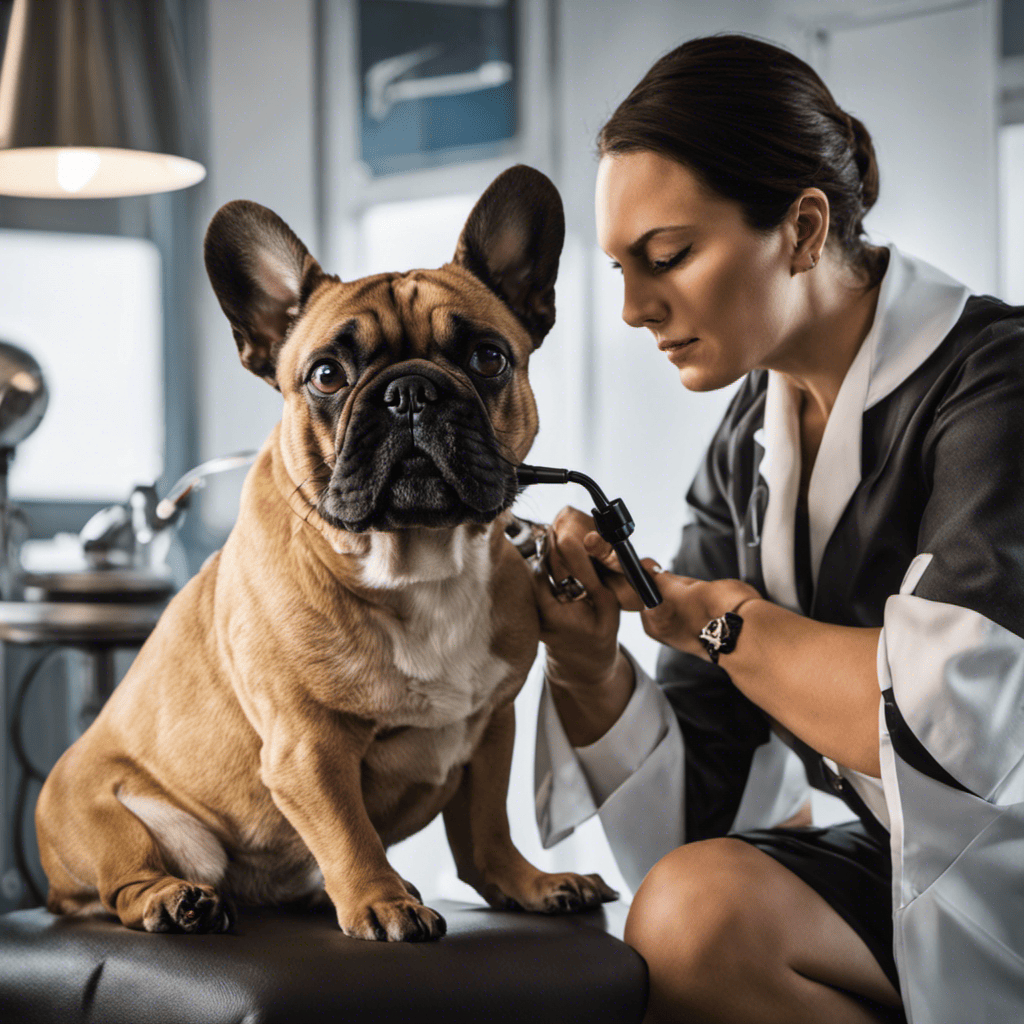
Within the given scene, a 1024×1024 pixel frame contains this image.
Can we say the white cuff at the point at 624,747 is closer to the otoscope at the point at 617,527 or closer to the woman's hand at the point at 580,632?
the woman's hand at the point at 580,632

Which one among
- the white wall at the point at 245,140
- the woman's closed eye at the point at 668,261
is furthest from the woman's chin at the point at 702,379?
the white wall at the point at 245,140

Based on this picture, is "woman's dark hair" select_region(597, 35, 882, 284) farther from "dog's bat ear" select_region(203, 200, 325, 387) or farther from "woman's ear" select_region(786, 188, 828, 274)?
"dog's bat ear" select_region(203, 200, 325, 387)

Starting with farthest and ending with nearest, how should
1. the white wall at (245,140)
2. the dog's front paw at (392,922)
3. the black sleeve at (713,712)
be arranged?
the white wall at (245,140)
the black sleeve at (713,712)
the dog's front paw at (392,922)

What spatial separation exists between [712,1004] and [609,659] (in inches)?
14.0

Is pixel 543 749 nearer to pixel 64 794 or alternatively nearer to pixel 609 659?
pixel 609 659

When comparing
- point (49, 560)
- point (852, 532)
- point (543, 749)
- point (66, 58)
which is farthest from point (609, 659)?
point (49, 560)

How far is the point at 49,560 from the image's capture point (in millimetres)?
2521

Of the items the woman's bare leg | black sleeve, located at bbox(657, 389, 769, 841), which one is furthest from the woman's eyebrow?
the woman's bare leg

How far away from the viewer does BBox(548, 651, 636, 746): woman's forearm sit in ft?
3.97

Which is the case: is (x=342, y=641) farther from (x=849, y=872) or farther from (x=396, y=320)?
(x=849, y=872)

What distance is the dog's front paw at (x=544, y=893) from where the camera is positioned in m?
1.01

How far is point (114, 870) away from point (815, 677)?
2.12 feet

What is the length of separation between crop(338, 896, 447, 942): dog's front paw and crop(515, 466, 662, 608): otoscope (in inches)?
14.3

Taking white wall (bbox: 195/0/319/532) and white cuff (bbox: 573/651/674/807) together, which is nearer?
white cuff (bbox: 573/651/674/807)
